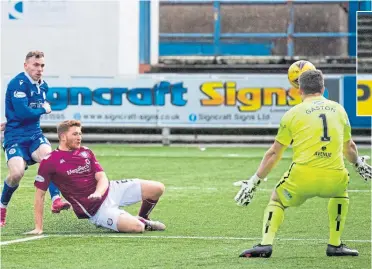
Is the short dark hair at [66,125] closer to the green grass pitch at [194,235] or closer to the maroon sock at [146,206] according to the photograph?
the green grass pitch at [194,235]

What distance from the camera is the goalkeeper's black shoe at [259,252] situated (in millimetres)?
10109

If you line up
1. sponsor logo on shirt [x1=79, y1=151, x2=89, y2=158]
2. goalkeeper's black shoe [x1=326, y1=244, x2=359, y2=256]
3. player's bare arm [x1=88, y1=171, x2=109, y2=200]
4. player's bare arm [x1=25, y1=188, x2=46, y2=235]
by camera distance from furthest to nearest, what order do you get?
sponsor logo on shirt [x1=79, y1=151, x2=89, y2=158]
player's bare arm [x1=25, y1=188, x2=46, y2=235]
player's bare arm [x1=88, y1=171, x2=109, y2=200]
goalkeeper's black shoe [x1=326, y1=244, x2=359, y2=256]

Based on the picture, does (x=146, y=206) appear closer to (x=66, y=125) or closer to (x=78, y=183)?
(x=78, y=183)

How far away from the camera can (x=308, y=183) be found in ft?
32.9

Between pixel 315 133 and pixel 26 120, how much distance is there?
4.43 m

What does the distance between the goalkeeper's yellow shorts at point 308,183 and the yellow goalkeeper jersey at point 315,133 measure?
0.19ft

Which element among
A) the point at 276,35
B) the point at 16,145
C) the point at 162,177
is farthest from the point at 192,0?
the point at 16,145

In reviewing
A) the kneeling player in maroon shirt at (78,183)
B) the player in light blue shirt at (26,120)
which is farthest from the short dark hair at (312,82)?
the player in light blue shirt at (26,120)

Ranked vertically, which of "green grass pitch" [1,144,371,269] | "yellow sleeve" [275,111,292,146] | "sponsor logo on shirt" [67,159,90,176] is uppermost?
"yellow sleeve" [275,111,292,146]

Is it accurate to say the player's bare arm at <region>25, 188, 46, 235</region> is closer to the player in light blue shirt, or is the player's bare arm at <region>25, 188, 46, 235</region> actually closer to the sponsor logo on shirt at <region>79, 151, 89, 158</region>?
the sponsor logo on shirt at <region>79, 151, 89, 158</region>

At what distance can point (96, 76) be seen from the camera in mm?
27031

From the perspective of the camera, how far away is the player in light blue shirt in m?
13.2

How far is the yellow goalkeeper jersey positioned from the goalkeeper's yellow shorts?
0.06 m

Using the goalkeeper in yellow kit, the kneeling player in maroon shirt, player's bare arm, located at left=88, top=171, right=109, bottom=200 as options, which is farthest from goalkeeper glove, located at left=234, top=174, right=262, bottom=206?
the kneeling player in maroon shirt
